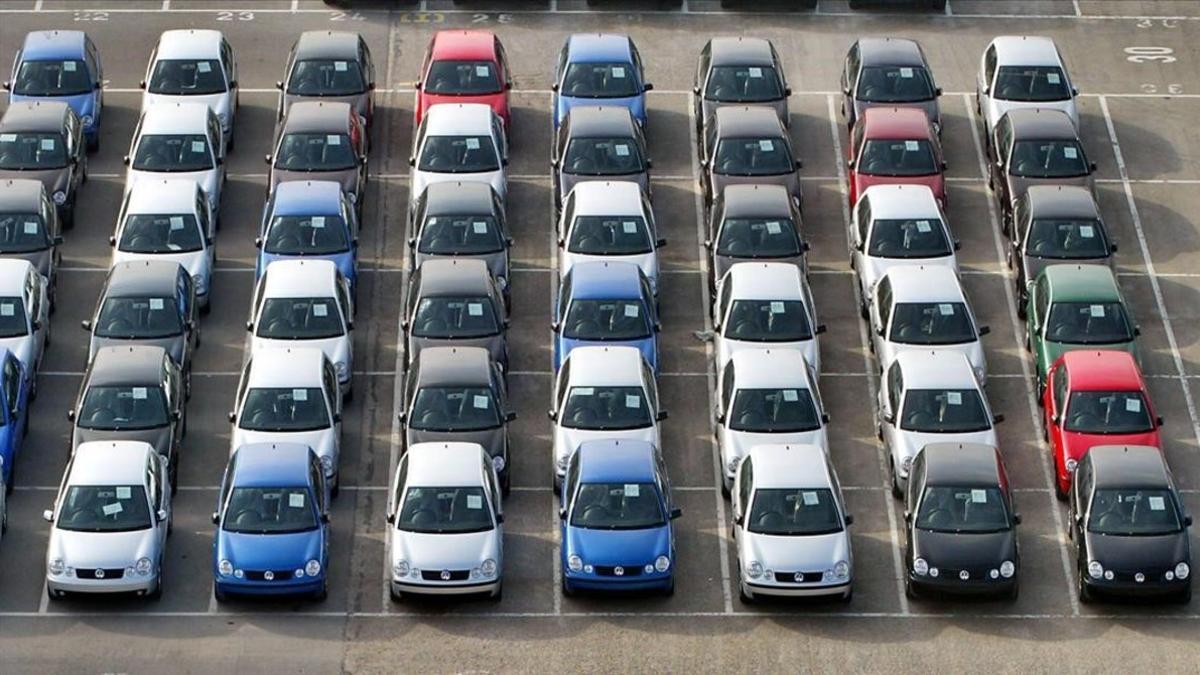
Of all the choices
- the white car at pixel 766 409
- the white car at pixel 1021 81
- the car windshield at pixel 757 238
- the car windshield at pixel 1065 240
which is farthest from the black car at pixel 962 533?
the white car at pixel 1021 81

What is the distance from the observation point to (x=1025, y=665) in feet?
151

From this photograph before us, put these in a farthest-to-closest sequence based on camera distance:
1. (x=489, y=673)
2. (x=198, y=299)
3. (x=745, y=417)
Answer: (x=198, y=299) < (x=745, y=417) < (x=489, y=673)

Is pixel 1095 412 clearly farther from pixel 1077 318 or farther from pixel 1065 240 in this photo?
pixel 1065 240

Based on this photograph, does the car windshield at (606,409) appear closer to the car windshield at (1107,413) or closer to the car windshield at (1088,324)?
the car windshield at (1107,413)

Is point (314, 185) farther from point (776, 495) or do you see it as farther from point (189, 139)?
point (776, 495)

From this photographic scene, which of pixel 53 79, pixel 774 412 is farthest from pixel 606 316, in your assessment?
pixel 53 79

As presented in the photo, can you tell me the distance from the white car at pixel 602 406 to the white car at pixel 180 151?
878cm

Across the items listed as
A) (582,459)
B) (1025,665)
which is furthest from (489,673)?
(1025,665)

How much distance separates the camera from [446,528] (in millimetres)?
46562

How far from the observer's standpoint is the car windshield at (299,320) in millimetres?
51250

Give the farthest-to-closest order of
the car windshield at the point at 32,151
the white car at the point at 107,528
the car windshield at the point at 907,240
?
1. the car windshield at the point at 32,151
2. the car windshield at the point at 907,240
3. the white car at the point at 107,528

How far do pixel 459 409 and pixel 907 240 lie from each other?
865 cm

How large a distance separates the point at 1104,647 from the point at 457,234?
1308cm

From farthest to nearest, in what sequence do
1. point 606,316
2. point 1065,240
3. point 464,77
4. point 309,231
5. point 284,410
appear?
point 464,77
point 1065,240
point 309,231
point 606,316
point 284,410
